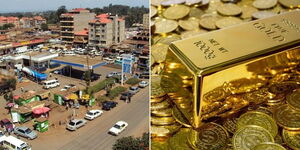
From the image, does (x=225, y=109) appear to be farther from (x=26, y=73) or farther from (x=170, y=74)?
(x=26, y=73)

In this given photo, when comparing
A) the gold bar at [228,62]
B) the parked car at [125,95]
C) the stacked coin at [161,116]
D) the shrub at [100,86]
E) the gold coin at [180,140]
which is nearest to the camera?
the gold bar at [228,62]

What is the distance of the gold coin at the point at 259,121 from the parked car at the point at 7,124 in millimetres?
5956

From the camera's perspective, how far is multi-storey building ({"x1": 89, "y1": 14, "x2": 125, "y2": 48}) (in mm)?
14805

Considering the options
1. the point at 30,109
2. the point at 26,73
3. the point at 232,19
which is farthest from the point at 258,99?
the point at 26,73

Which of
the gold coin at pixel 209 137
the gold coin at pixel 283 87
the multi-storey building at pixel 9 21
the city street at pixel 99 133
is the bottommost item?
the city street at pixel 99 133

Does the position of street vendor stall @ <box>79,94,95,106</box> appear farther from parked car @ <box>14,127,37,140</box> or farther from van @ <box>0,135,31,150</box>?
van @ <box>0,135,31,150</box>

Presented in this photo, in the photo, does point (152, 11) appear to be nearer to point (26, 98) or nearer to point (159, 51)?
point (159, 51)

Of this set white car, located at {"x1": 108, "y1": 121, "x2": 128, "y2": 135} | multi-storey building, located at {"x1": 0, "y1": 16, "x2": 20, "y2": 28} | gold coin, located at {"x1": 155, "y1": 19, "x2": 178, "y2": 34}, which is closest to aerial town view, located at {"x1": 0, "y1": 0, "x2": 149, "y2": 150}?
white car, located at {"x1": 108, "y1": 121, "x2": 128, "y2": 135}

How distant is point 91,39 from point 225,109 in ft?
48.3

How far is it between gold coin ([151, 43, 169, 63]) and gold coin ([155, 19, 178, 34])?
13 centimetres

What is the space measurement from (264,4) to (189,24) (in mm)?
397

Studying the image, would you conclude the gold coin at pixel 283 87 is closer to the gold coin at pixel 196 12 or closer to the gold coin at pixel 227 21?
the gold coin at pixel 227 21

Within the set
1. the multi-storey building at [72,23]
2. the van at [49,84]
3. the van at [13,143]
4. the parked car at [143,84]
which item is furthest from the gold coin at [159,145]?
the multi-storey building at [72,23]

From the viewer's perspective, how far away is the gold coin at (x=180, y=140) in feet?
3.08
